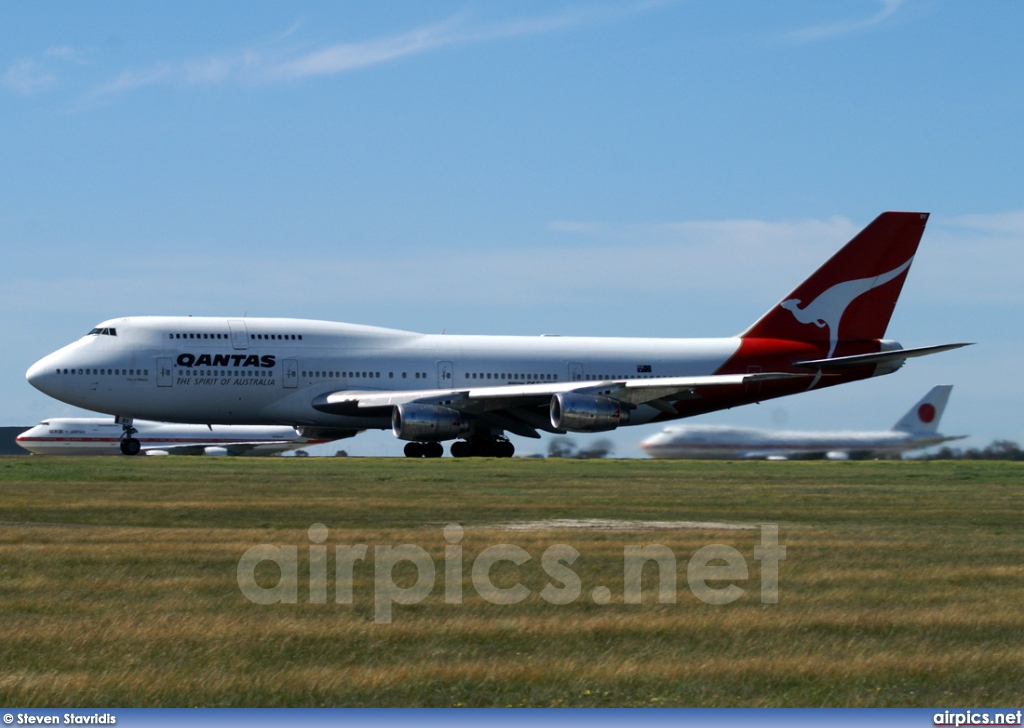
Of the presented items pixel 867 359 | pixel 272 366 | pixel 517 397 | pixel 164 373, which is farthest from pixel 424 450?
pixel 867 359

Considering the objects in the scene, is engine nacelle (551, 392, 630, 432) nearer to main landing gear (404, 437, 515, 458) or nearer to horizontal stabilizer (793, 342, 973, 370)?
main landing gear (404, 437, 515, 458)

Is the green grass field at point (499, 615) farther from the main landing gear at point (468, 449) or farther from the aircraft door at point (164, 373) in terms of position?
the main landing gear at point (468, 449)

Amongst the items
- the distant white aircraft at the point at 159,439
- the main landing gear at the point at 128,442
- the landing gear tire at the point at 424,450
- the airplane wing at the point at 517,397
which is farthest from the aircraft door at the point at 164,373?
the distant white aircraft at the point at 159,439

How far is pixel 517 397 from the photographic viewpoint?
3969cm

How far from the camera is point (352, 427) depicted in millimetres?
42156

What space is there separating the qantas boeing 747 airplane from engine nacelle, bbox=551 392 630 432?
4 centimetres

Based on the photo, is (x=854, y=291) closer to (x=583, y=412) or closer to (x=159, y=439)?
(x=583, y=412)

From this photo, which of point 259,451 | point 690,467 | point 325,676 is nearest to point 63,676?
point 325,676

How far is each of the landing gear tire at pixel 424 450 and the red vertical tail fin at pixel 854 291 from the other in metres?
11.8

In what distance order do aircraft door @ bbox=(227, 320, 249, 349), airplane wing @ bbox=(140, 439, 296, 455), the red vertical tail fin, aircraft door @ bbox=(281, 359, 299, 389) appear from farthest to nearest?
1. airplane wing @ bbox=(140, 439, 296, 455)
2. the red vertical tail fin
3. aircraft door @ bbox=(281, 359, 299, 389)
4. aircraft door @ bbox=(227, 320, 249, 349)

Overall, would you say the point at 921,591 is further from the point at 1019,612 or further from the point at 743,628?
the point at 743,628

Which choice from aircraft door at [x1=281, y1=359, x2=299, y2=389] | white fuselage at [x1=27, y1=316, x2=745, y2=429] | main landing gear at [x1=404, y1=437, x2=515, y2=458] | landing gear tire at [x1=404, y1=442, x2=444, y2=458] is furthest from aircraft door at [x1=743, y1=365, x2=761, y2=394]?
aircraft door at [x1=281, y1=359, x2=299, y2=389]

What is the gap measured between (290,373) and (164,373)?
367 cm

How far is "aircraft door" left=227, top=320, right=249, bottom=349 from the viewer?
40.3 meters
